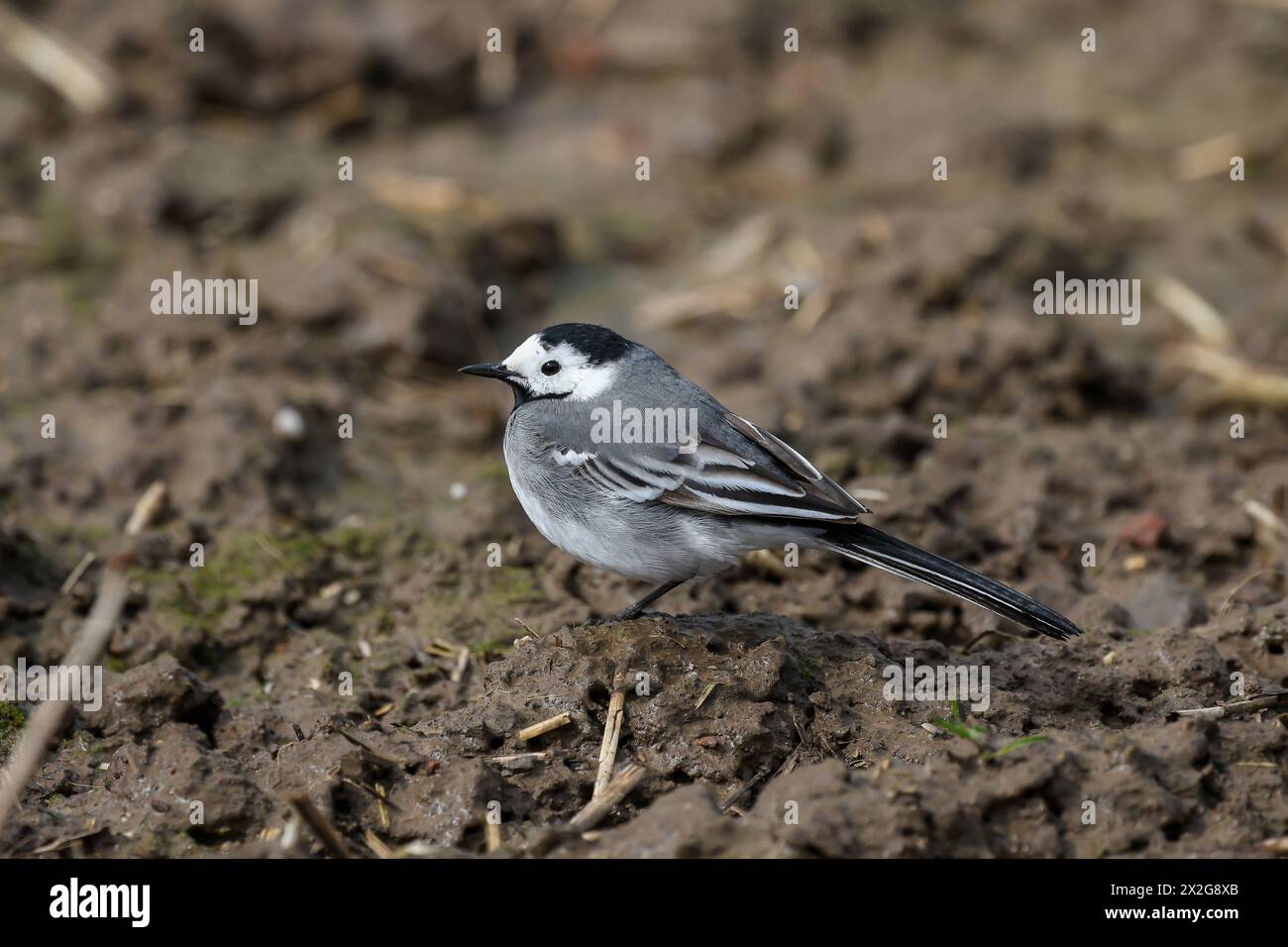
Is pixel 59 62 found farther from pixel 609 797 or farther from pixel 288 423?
pixel 609 797

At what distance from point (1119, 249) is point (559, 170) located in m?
4.41

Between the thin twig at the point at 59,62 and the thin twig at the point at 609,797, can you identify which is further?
the thin twig at the point at 59,62

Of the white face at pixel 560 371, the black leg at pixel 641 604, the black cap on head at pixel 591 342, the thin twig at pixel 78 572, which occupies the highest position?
the black cap on head at pixel 591 342

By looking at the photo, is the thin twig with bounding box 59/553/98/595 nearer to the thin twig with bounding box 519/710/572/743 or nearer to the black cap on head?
the black cap on head

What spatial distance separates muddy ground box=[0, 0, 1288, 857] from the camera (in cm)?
473

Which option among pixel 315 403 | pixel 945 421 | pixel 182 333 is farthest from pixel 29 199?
pixel 945 421

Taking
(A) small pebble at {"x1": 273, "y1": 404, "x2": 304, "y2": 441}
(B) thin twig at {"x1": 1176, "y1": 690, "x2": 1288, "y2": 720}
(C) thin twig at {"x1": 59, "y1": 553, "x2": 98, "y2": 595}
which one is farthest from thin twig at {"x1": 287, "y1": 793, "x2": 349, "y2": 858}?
(A) small pebble at {"x1": 273, "y1": 404, "x2": 304, "y2": 441}

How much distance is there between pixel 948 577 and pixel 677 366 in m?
4.06

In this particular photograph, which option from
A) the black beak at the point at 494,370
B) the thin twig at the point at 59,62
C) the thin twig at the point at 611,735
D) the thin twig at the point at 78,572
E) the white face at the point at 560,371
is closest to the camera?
the thin twig at the point at 611,735

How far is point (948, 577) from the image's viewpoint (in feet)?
17.0

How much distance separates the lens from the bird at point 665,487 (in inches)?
208

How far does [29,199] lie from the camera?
1022 centimetres

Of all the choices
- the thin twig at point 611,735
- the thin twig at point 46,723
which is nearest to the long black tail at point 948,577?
the thin twig at point 611,735

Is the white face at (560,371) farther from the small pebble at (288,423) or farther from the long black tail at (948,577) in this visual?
the small pebble at (288,423)
